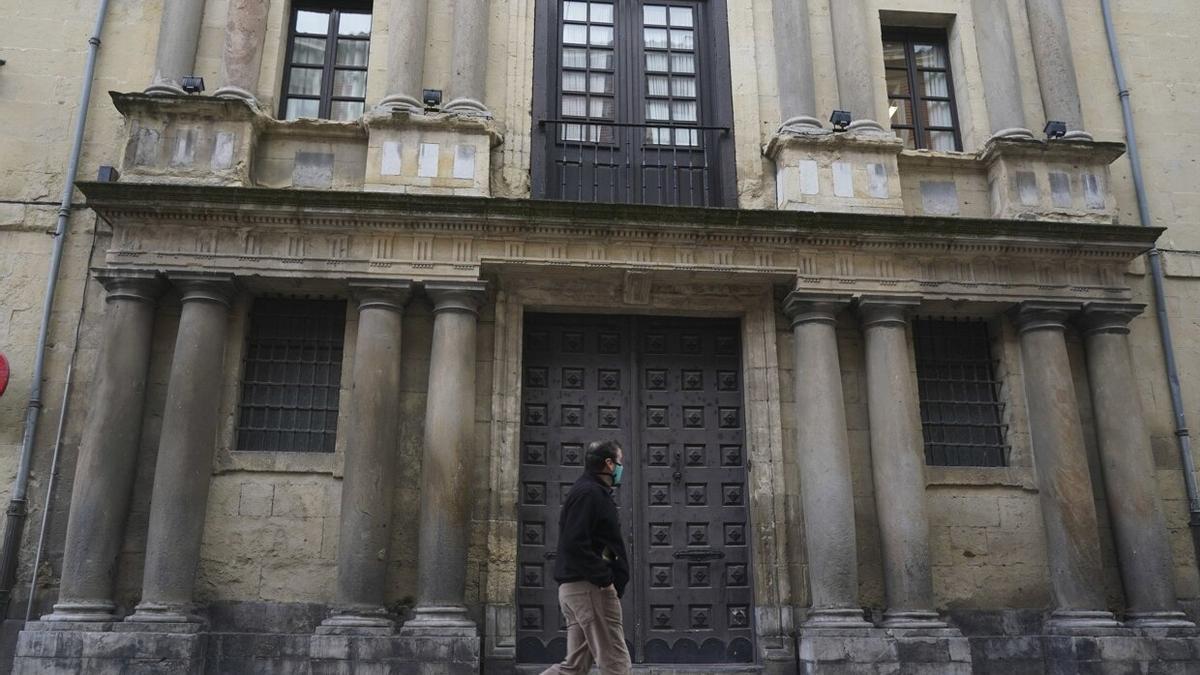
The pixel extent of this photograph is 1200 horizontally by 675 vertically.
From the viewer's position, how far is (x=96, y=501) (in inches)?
A: 337

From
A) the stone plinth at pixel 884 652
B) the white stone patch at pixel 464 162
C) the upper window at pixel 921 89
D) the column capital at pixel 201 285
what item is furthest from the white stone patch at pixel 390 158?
the stone plinth at pixel 884 652

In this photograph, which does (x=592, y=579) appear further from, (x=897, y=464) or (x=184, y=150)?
(x=184, y=150)

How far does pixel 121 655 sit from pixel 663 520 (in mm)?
5206

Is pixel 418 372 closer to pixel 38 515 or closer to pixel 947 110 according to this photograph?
pixel 38 515

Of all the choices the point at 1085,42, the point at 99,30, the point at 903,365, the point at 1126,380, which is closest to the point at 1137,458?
the point at 1126,380

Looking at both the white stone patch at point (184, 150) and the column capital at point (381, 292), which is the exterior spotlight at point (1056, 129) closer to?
the column capital at point (381, 292)

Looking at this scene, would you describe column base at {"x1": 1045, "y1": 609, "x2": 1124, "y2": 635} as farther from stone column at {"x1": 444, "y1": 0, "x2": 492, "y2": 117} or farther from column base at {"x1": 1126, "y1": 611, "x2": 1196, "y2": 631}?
stone column at {"x1": 444, "y1": 0, "x2": 492, "y2": 117}

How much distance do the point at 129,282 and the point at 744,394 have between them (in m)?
6.41

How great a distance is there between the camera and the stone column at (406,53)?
32.8ft

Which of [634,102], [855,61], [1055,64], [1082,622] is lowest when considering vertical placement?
[1082,622]

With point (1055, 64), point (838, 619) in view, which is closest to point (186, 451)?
point (838, 619)

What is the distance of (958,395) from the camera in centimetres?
1036

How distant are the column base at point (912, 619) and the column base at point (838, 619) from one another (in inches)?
7.9

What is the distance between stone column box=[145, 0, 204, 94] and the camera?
32.3ft
